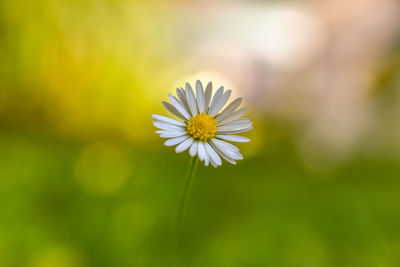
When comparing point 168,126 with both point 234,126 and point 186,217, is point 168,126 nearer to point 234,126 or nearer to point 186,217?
point 234,126

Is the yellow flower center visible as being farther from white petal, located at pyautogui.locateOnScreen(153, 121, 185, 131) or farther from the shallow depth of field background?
the shallow depth of field background

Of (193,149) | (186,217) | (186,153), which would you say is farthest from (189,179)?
(186,153)

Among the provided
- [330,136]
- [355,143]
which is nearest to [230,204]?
[330,136]

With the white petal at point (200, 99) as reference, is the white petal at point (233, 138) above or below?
below

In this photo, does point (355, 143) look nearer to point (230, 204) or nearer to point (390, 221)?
point (390, 221)

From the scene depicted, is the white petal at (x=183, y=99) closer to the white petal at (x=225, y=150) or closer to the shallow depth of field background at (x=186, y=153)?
the white petal at (x=225, y=150)

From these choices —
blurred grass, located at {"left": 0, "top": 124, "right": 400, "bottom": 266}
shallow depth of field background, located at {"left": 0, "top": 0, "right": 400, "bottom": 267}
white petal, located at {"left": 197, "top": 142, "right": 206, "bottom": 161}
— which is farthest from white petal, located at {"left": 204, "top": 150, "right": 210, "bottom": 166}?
blurred grass, located at {"left": 0, "top": 124, "right": 400, "bottom": 266}

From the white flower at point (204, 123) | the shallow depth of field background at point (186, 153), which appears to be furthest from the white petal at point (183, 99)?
the shallow depth of field background at point (186, 153)
